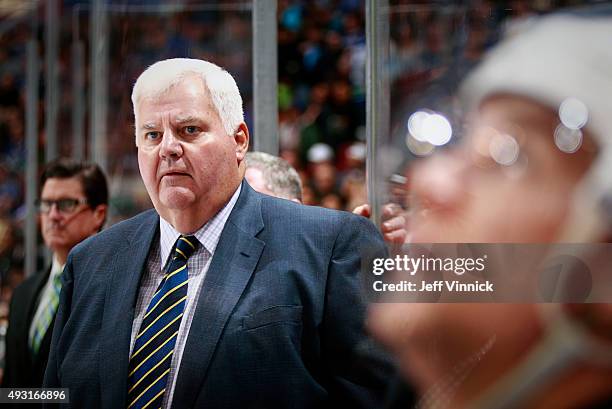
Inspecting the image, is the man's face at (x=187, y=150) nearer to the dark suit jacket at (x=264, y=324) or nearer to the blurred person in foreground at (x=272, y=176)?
the dark suit jacket at (x=264, y=324)

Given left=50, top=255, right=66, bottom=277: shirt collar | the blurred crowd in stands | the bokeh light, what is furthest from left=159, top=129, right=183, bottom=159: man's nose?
the bokeh light

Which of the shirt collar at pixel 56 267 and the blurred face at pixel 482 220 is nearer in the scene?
the blurred face at pixel 482 220

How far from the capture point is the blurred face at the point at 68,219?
209cm

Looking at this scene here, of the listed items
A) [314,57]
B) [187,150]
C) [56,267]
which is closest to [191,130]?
[187,150]

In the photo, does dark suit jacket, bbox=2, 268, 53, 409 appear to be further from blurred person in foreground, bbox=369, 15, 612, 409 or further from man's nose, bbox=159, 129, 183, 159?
blurred person in foreground, bbox=369, 15, 612, 409

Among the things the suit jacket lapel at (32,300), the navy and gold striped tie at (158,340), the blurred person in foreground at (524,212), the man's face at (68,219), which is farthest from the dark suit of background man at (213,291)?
the suit jacket lapel at (32,300)

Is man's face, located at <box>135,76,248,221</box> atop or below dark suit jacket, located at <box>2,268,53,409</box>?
atop

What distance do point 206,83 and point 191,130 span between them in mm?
97

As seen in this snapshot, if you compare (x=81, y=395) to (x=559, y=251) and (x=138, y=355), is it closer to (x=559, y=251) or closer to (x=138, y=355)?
(x=138, y=355)

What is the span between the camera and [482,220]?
1735 mm

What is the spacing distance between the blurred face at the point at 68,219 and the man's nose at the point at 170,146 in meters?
0.45

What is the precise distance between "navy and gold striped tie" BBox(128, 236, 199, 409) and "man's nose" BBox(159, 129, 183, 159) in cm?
16

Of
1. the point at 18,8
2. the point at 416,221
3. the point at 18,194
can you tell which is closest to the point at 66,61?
the point at 18,8

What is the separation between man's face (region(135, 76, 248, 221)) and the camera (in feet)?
5.52
